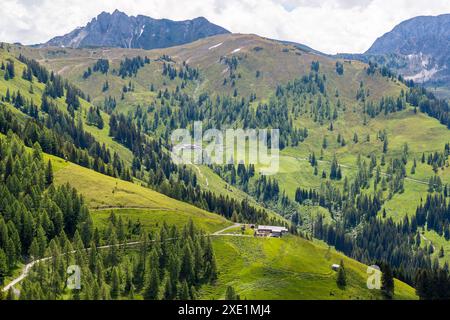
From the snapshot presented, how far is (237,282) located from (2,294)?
6118 centimetres

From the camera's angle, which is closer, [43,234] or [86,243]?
[43,234]

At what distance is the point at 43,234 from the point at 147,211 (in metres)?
44.8

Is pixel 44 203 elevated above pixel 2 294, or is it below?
above

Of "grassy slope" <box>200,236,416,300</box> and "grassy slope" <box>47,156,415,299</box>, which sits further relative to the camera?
"grassy slope" <box>47,156,415,299</box>

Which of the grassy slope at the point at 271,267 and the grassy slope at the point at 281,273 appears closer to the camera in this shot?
the grassy slope at the point at 281,273

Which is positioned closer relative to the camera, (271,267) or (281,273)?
(281,273)

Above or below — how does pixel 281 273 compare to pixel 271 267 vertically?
below

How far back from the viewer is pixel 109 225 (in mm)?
176875
